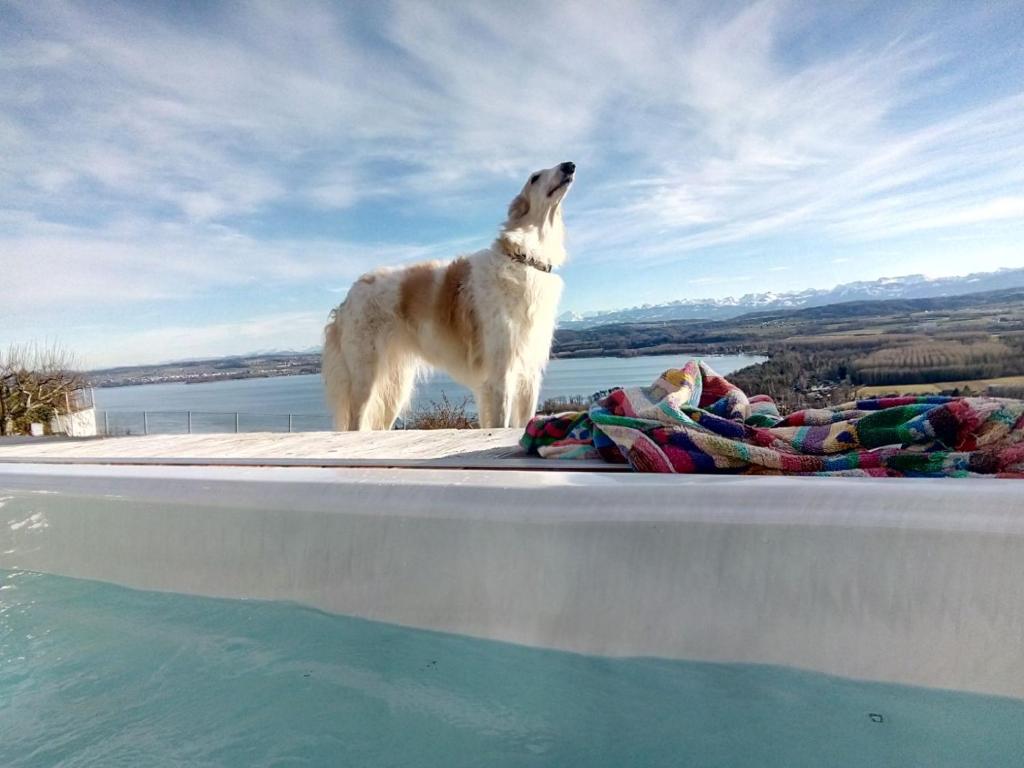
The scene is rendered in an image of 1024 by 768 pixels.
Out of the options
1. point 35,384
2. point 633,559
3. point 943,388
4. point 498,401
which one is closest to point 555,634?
point 633,559

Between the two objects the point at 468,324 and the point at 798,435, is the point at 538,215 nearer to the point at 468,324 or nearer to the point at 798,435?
the point at 468,324

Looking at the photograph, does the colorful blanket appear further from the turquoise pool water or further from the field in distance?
the turquoise pool water

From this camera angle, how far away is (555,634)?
1082 mm

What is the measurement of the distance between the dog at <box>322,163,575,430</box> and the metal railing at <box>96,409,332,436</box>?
0.40 meters

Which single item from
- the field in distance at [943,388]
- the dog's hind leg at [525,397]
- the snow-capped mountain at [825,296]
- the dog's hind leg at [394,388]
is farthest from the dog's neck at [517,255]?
the field in distance at [943,388]

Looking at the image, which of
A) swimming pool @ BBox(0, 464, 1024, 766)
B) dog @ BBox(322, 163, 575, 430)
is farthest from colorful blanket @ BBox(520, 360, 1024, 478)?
dog @ BBox(322, 163, 575, 430)

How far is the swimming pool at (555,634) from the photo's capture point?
0.88 meters

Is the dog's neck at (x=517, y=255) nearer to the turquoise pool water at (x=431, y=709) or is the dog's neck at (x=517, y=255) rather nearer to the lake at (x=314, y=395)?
the lake at (x=314, y=395)

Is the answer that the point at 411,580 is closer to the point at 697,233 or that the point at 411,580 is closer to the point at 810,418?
the point at 810,418

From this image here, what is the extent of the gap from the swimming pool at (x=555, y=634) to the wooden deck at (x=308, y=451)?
0.27m

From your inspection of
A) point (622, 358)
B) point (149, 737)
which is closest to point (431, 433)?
point (149, 737)

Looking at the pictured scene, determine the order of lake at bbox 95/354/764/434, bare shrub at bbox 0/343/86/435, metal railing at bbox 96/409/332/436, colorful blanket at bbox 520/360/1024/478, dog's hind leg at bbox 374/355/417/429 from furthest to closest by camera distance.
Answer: bare shrub at bbox 0/343/86/435 → metal railing at bbox 96/409/332/436 → dog's hind leg at bbox 374/355/417/429 → lake at bbox 95/354/764/434 → colorful blanket at bbox 520/360/1024/478

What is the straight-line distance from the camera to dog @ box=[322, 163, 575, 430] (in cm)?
321

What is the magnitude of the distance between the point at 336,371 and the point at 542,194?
4.86 feet
